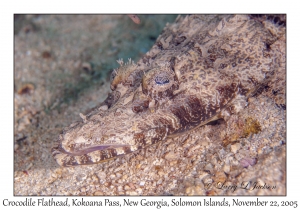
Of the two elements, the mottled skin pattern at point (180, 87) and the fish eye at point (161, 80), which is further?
the fish eye at point (161, 80)

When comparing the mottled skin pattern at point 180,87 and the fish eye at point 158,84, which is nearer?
the mottled skin pattern at point 180,87

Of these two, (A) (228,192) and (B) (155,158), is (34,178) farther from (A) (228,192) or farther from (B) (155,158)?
(A) (228,192)

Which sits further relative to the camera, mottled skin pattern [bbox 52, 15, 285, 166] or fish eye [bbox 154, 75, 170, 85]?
fish eye [bbox 154, 75, 170, 85]

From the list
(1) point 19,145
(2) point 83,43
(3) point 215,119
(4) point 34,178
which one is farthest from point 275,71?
(2) point 83,43

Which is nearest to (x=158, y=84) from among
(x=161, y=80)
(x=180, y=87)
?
(x=161, y=80)

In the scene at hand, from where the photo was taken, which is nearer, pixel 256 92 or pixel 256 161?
pixel 256 161

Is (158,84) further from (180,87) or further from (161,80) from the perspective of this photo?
(180,87)

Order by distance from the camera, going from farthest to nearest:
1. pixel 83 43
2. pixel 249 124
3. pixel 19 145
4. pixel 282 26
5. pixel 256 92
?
pixel 83 43, pixel 19 145, pixel 282 26, pixel 256 92, pixel 249 124

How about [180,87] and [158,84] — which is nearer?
[158,84]
